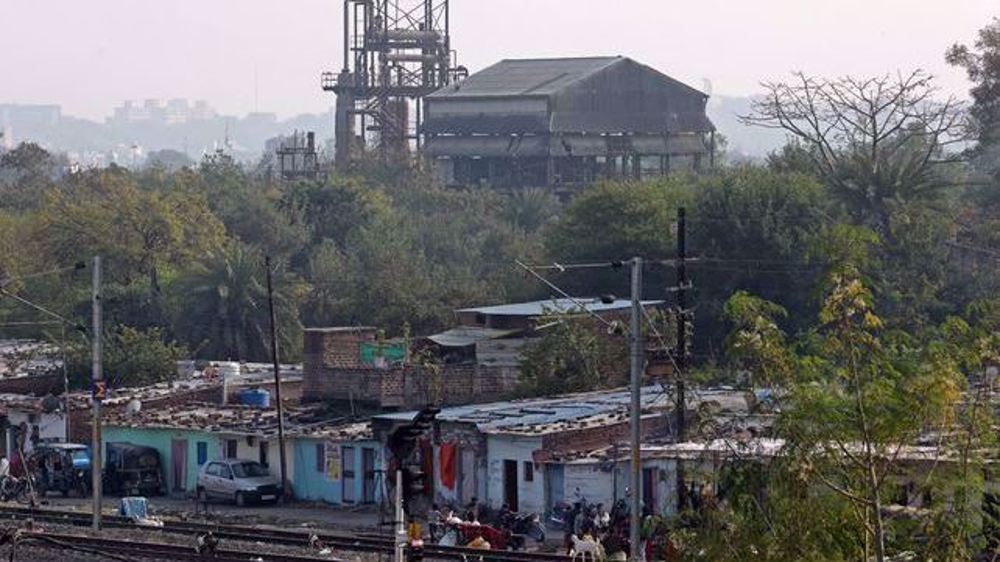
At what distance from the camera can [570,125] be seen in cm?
9231

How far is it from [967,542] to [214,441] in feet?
92.8

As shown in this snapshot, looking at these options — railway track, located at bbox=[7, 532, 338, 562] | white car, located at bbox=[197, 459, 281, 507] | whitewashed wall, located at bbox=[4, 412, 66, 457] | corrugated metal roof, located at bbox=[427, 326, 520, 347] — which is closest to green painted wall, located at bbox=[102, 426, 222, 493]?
white car, located at bbox=[197, 459, 281, 507]

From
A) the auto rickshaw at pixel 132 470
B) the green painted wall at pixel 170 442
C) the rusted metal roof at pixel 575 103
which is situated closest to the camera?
the green painted wall at pixel 170 442

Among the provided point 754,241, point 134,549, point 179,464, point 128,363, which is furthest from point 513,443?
point 754,241

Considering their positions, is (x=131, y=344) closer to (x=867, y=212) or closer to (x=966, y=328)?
(x=867, y=212)

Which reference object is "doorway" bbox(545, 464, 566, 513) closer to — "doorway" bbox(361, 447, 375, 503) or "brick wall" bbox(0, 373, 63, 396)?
"doorway" bbox(361, 447, 375, 503)

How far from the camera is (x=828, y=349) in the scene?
17.6m

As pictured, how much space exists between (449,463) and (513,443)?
1968 mm

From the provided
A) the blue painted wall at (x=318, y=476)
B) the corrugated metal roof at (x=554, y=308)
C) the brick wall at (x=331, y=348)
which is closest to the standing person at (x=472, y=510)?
the blue painted wall at (x=318, y=476)

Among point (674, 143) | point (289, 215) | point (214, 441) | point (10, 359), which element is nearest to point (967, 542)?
point (214, 441)

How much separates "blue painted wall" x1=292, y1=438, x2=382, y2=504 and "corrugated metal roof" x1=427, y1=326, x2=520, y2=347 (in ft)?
25.9

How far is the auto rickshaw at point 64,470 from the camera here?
4356 cm

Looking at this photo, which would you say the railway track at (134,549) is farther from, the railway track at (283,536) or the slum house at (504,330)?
the slum house at (504,330)

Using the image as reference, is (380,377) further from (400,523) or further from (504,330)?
(400,523)
